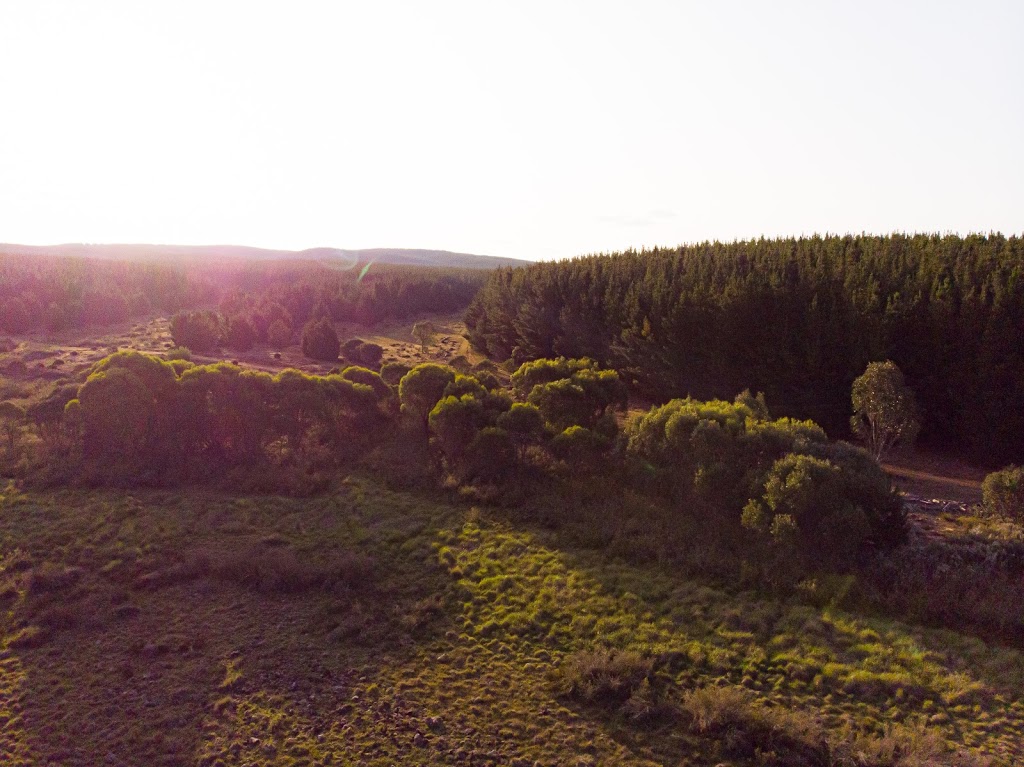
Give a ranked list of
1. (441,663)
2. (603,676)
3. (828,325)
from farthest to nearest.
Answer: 1. (828,325)
2. (441,663)
3. (603,676)

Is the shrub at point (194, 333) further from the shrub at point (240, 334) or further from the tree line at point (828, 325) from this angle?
the tree line at point (828, 325)

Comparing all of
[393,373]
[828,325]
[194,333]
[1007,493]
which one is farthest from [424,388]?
[194,333]

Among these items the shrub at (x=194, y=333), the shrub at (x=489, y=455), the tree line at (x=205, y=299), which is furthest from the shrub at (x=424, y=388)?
the tree line at (x=205, y=299)

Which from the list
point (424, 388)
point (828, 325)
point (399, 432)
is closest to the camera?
point (424, 388)

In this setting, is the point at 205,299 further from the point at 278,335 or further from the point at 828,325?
the point at 828,325

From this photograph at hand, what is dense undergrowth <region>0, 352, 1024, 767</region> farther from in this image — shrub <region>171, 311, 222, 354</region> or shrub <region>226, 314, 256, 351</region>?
shrub <region>226, 314, 256, 351</region>

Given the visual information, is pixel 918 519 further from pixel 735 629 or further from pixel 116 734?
pixel 116 734

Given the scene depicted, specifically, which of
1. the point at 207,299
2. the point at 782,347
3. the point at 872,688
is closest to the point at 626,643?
the point at 872,688

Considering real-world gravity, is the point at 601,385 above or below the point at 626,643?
above
